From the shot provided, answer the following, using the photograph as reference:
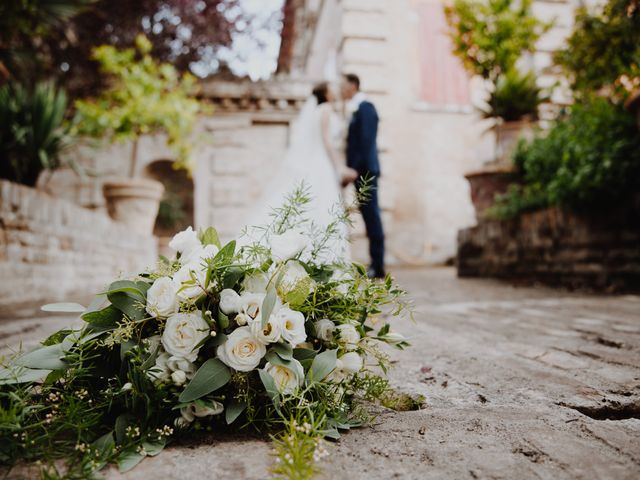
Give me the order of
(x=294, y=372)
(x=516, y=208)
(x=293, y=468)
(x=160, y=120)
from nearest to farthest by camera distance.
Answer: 1. (x=293, y=468)
2. (x=294, y=372)
3. (x=516, y=208)
4. (x=160, y=120)

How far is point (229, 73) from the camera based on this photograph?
363 inches

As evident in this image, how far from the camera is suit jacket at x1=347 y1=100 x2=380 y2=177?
15.6 ft

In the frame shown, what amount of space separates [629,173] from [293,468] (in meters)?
4.08

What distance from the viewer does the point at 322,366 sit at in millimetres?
1144

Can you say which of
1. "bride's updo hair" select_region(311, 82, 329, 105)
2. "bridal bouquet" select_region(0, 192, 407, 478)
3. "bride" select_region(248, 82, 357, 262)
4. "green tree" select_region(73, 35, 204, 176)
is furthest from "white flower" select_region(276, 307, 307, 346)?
"green tree" select_region(73, 35, 204, 176)

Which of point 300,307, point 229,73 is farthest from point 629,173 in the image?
point 229,73

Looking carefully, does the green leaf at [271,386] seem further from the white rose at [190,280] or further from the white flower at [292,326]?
the white rose at [190,280]

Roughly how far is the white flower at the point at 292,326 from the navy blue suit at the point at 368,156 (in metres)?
3.70

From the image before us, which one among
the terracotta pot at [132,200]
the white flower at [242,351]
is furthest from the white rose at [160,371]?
the terracotta pot at [132,200]

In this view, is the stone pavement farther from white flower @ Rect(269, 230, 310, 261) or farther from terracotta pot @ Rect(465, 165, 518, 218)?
terracotta pot @ Rect(465, 165, 518, 218)

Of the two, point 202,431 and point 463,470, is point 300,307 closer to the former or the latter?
point 202,431

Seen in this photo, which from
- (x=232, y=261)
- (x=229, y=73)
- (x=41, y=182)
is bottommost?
(x=232, y=261)

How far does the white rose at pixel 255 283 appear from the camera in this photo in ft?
3.84

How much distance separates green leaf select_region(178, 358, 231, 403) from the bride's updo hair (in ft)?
13.2
